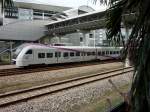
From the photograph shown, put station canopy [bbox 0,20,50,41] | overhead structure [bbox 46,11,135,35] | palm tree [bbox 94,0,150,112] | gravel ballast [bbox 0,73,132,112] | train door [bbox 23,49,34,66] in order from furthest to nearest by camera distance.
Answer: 1. station canopy [bbox 0,20,50,41]
2. overhead structure [bbox 46,11,135,35]
3. train door [bbox 23,49,34,66]
4. gravel ballast [bbox 0,73,132,112]
5. palm tree [bbox 94,0,150,112]

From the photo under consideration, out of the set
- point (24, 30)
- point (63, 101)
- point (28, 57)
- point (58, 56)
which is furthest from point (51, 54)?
point (24, 30)

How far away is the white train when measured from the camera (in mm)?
24594

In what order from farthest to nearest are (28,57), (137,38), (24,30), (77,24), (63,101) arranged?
(24,30)
(77,24)
(28,57)
(63,101)
(137,38)

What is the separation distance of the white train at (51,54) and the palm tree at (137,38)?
20.9 meters

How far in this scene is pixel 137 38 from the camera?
7.20 ft

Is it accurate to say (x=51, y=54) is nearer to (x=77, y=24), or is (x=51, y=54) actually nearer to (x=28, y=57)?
(x=28, y=57)

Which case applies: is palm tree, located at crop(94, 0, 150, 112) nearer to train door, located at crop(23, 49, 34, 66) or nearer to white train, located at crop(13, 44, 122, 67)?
white train, located at crop(13, 44, 122, 67)

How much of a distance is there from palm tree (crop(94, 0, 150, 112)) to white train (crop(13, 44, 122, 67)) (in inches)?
824

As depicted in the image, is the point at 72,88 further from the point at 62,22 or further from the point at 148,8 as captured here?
the point at 62,22

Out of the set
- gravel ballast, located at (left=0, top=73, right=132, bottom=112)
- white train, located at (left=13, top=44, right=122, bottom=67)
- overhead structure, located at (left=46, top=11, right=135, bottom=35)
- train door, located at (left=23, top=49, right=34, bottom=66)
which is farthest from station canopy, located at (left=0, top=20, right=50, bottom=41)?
gravel ballast, located at (left=0, top=73, right=132, bottom=112)

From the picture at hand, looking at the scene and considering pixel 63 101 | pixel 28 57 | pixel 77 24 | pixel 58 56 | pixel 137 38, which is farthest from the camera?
pixel 77 24

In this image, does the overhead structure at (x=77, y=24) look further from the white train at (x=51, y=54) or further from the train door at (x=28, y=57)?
the train door at (x=28, y=57)

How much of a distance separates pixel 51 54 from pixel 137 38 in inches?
971

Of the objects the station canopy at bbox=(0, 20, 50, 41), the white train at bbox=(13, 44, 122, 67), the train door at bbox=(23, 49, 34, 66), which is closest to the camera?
the train door at bbox=(23, 49, 34, 66)
